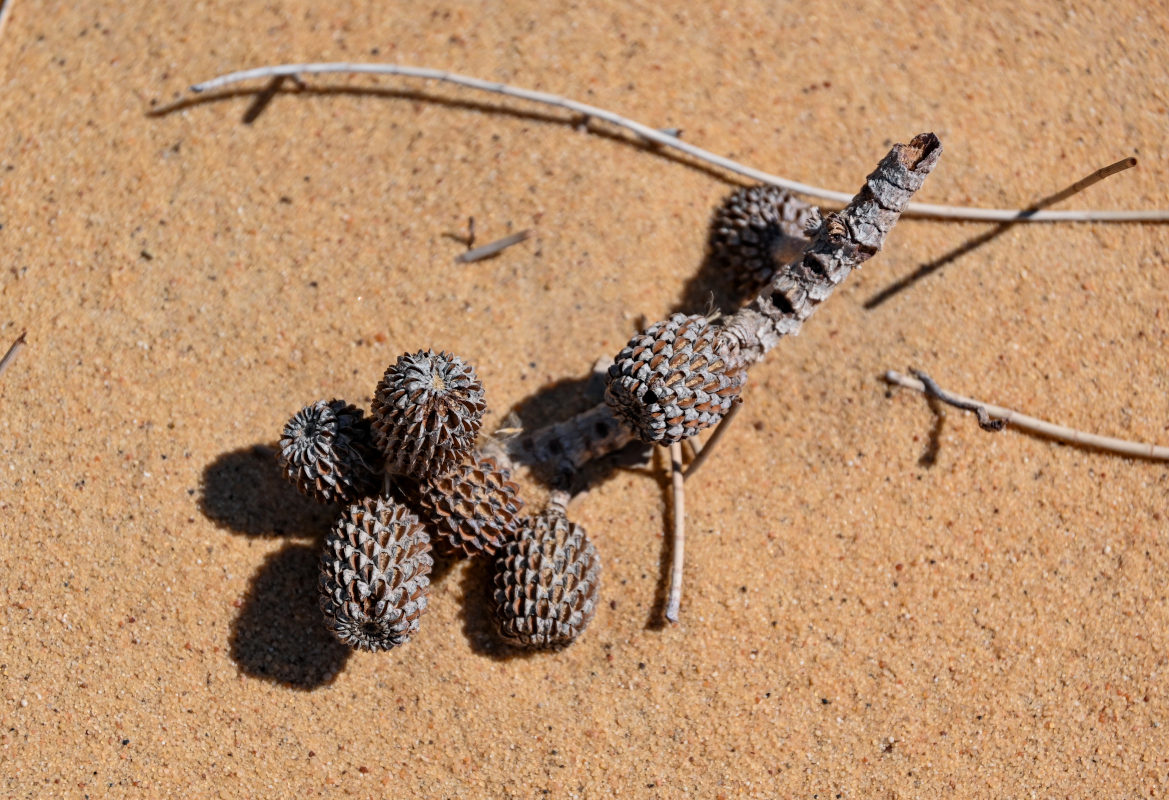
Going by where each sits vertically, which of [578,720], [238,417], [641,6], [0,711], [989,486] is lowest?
[0,711]

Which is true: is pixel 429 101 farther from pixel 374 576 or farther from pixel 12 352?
pixel 374 576

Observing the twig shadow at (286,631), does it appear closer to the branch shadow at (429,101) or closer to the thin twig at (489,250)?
the thin twig at (489,250)

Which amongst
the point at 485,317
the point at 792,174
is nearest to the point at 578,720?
the point at 485,317

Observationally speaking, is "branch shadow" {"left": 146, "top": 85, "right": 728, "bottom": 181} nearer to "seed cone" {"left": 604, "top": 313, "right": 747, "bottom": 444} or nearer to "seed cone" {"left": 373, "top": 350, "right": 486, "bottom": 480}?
"seed cone" {"left": 604, "top": 313, "right": 747, "bottom": 444}

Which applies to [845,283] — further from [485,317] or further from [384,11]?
[384,11]

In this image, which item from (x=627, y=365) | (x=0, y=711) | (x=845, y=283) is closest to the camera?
(x=627, y=365)

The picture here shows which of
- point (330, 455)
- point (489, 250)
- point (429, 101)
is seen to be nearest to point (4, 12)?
point (429, 101)

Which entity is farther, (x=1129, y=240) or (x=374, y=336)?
(x=1129, y=240)
